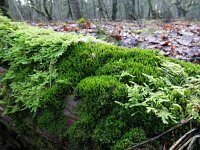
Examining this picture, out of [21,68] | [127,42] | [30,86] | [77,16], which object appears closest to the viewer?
[30,86]

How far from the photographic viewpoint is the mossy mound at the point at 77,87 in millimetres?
1834

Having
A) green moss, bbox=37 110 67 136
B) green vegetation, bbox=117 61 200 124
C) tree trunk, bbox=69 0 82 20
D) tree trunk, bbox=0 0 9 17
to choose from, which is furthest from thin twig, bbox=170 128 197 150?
tree trunk, bbox=69 0 82 20

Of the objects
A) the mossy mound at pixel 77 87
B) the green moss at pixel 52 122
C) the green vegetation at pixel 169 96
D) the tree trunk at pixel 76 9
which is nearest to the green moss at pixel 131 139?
the mossy mound at pixel 77 87

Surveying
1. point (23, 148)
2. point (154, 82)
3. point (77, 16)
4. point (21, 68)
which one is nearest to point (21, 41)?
point (21, 68)

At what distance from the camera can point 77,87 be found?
2158 millimetres

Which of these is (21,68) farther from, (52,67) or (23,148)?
(23,148)

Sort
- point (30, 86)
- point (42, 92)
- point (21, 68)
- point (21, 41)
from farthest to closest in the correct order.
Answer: point (21, 41), point (21, 68), point (30, 86), point (42, 92)

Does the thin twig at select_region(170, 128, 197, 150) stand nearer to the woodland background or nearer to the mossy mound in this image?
the mossy mound

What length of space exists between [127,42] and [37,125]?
3669 mm

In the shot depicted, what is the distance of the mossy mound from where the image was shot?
183 centimetres

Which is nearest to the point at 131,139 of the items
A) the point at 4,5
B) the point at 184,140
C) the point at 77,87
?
the point at 184,140

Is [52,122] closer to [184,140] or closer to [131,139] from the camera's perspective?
[131,139]

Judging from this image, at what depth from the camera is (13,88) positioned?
102 inches

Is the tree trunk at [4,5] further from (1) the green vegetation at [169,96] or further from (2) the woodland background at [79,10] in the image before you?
(1) the green vegetation at [169,96]
